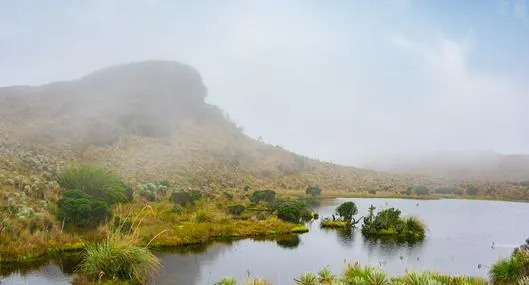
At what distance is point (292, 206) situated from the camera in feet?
149

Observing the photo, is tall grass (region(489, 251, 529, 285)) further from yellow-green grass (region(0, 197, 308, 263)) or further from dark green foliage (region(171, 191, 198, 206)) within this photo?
dark green foliage (region(171, 191, 198, 206))

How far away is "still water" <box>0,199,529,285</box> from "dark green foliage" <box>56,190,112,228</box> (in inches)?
225

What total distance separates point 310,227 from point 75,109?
77.5 m

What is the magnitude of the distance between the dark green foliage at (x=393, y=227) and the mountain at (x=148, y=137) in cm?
3700

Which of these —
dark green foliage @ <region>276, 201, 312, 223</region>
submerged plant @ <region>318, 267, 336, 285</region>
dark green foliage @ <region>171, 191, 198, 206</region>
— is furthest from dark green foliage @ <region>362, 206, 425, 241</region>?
submerged plant @ <region>318, 267, 336, 285</region>

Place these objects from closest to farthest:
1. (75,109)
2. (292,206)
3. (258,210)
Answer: (292,206)
(258,210)
(75,109)

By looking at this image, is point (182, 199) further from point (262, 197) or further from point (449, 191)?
point (449, 191)

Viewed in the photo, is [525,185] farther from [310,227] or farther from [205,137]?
[310,227]

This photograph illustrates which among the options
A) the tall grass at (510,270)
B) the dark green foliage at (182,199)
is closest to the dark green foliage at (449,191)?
the dark green foliage at (182,199)

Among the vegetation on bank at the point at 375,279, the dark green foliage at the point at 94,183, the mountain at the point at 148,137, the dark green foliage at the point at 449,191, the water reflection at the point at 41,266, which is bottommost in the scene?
the water reflection at the point at 41,266

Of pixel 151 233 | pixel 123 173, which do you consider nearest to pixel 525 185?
pixel 123 173

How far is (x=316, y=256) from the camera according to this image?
2962 cm

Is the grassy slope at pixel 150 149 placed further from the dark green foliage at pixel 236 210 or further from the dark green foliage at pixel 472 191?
the dark green foliage at pixel 472 191

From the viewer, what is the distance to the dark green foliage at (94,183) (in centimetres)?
4031
